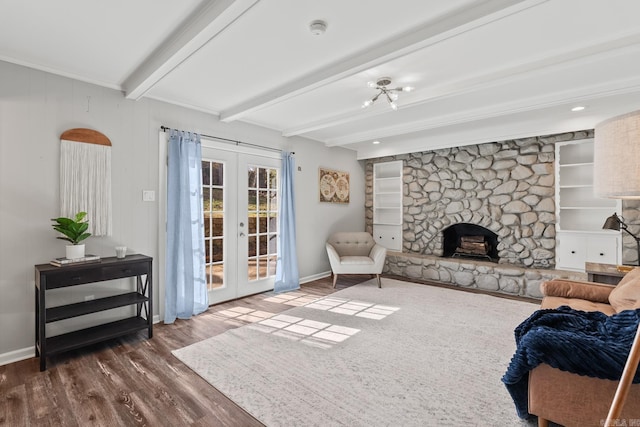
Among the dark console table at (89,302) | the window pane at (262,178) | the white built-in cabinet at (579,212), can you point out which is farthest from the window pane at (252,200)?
the white built-in cabinet at (579,212)

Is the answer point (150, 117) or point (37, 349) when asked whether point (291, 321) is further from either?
point (150, 117)

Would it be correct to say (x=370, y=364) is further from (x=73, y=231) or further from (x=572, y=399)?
(x=73, y=231)

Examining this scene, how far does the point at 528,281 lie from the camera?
14.3 ft

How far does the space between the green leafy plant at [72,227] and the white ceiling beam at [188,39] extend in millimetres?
1289

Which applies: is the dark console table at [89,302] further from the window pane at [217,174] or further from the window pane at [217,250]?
the window pane at [217,174]

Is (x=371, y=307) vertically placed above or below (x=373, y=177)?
below

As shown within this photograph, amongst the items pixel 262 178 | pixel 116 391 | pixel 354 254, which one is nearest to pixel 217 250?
pixel 262 178

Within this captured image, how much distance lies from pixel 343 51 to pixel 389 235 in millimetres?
4316

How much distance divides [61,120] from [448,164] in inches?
207

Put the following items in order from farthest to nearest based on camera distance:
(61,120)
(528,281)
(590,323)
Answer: (528,281), (61,120), (590,323)

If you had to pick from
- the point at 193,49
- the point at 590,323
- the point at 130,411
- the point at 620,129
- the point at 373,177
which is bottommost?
the point at 130,411

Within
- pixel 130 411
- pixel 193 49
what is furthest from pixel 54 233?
pixel 193 49

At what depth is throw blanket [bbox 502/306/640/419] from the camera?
1366mm

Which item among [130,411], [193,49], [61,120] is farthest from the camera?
[61,120]
